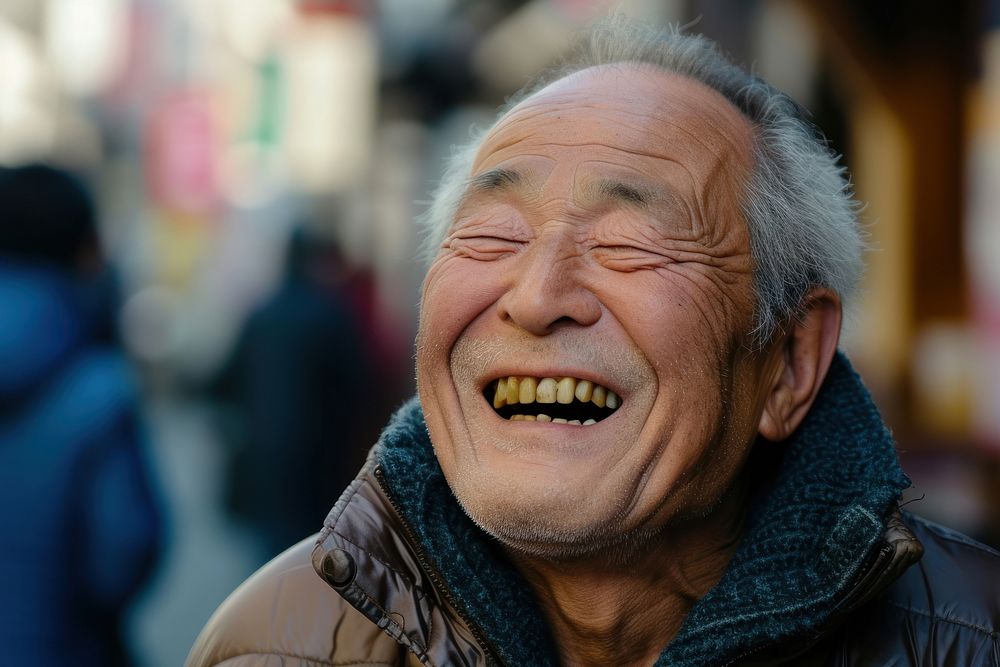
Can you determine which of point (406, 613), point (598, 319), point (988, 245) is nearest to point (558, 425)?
point (598, 319)

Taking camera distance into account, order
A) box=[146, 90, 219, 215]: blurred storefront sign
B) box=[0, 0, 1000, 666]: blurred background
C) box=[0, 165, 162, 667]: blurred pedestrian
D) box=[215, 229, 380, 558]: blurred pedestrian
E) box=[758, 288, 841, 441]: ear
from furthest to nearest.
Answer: box=[146, 90, 219, 215]: blurred storefront sign → box=[215, 229, 380, 558]: blurred pedestrian → box=[0, 0, 1000, 666]: blurred background → box=[0, 165, 162, 667]: blurred pedestrian → box=[758, 288, 841, 441]: ear

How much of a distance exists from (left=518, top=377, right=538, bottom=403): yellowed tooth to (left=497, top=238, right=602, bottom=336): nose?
0.10m

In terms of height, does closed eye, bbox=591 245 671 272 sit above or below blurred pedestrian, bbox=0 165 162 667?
above

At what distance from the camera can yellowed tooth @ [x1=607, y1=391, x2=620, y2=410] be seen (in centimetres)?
195

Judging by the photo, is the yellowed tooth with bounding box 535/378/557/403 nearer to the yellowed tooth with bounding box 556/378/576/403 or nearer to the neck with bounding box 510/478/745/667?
the yellowed tooth with bounding box 556/378/576/403

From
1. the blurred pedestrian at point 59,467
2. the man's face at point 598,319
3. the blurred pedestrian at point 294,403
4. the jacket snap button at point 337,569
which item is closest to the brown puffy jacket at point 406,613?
the jacket snap button at point 337,569

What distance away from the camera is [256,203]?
17.1m

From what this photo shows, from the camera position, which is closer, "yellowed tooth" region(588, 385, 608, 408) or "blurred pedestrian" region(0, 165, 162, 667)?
"yellowed tooth" region(588, 385, 608, 408)

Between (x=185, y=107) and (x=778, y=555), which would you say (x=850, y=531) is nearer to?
(x=778, y=555)

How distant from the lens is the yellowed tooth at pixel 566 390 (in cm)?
192

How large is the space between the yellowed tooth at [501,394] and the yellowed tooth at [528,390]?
4cm

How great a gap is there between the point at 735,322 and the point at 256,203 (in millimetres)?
15698

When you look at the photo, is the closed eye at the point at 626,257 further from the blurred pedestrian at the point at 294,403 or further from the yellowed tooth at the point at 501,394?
the blurred pedestrian at the point at 294,403

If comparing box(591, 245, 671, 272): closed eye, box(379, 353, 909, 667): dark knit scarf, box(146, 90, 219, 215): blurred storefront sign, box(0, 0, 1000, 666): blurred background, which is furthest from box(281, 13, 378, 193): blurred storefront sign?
box(591, 245, 671, 272): closed eye
